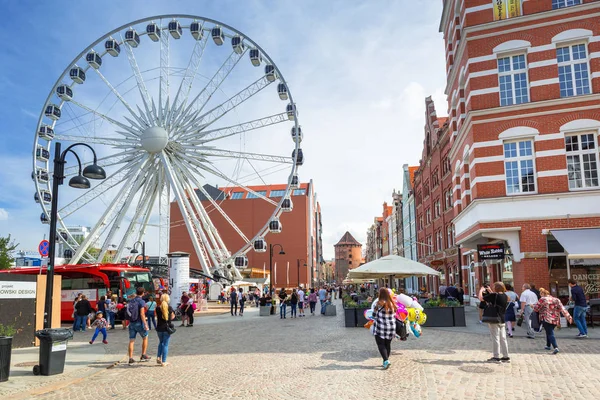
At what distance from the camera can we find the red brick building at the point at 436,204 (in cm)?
3762

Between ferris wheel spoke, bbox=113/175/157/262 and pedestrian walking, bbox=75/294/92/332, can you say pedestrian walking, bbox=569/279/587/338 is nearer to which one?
pedestrian walking, bbox=75/294/92/332

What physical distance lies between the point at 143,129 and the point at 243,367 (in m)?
26.5

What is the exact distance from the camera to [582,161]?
19203 mm

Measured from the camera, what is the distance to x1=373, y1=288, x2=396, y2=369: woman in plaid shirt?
10359 millimetres

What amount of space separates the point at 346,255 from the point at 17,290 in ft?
520

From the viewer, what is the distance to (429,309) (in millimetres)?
19391

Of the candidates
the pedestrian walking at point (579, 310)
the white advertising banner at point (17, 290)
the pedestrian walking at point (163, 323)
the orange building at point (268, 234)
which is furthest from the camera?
the orange building at point (268, 234)

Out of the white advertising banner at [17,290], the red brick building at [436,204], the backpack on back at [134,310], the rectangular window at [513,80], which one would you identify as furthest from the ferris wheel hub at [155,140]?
the backpack on back at [134,310]

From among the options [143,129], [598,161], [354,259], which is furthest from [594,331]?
[354,259]

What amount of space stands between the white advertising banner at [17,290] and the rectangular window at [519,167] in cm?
1714

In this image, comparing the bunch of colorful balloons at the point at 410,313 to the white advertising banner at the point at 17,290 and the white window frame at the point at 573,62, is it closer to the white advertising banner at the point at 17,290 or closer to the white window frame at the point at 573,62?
the white advertising banner at the point at 17,290

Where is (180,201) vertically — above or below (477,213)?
above

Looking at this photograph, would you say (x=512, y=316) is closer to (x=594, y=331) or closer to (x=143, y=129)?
(x=594, y=331)

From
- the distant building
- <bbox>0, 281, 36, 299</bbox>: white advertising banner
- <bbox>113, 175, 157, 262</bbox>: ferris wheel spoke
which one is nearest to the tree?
<bbox>113, 175, 157, 262</bbox>: ferris wheel spoke
